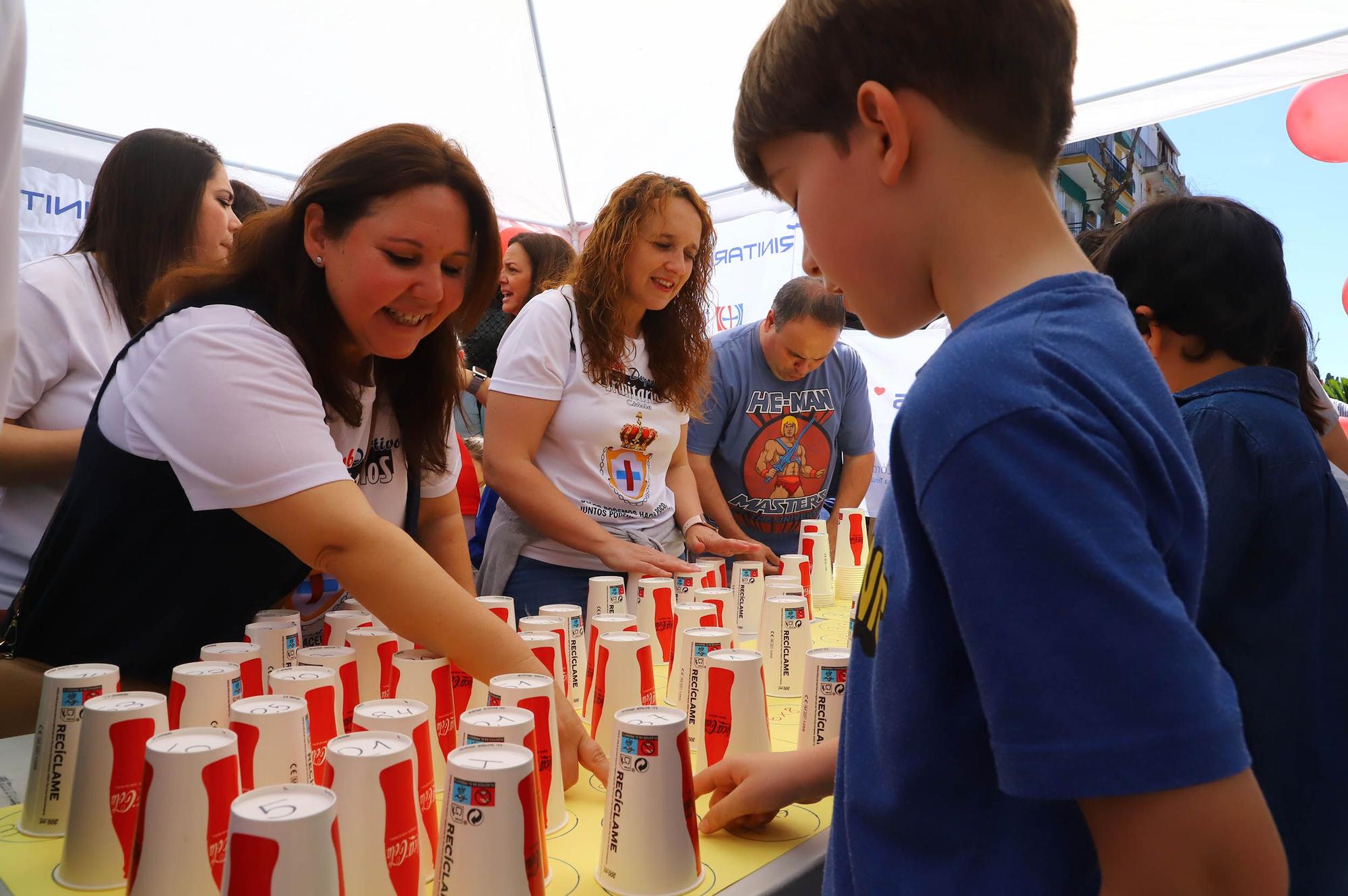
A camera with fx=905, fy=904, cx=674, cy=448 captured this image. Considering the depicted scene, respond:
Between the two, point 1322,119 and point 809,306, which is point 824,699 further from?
point 1322,119

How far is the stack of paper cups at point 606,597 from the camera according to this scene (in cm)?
161

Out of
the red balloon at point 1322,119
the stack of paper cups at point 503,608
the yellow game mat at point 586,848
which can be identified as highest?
the red balloon at point 1322,119

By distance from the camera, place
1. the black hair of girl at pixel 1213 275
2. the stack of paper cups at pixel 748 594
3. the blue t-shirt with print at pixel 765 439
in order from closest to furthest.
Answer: the black hair of girl at pixel 1213 275, the stack of paper cups at pixel 748 594, the blue t-shirt with print at pixel 765 439

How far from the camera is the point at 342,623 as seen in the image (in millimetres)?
1368

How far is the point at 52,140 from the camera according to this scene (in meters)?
3.26

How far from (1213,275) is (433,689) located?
1.37 meters

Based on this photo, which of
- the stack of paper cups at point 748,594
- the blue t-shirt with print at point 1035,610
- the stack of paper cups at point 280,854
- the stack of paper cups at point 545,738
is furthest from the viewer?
the stack of paper cups at point 748,594

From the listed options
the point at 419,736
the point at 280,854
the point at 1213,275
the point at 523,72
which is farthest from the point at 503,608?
the point at 523,72

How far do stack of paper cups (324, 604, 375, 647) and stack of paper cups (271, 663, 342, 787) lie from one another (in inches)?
13.1

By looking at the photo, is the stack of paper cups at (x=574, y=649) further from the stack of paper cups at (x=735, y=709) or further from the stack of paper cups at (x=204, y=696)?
the stack of paper cups at (x=204, y=696)

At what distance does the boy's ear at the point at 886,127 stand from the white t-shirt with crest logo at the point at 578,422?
62.2 inches

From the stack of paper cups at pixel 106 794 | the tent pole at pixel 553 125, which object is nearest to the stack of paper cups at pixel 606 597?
the stack of paper cups at pixel 106 794

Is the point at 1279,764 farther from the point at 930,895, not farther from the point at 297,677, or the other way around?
the point at 297,677

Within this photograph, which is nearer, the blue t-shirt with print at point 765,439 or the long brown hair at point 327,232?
the long brown hair at point 327,232
